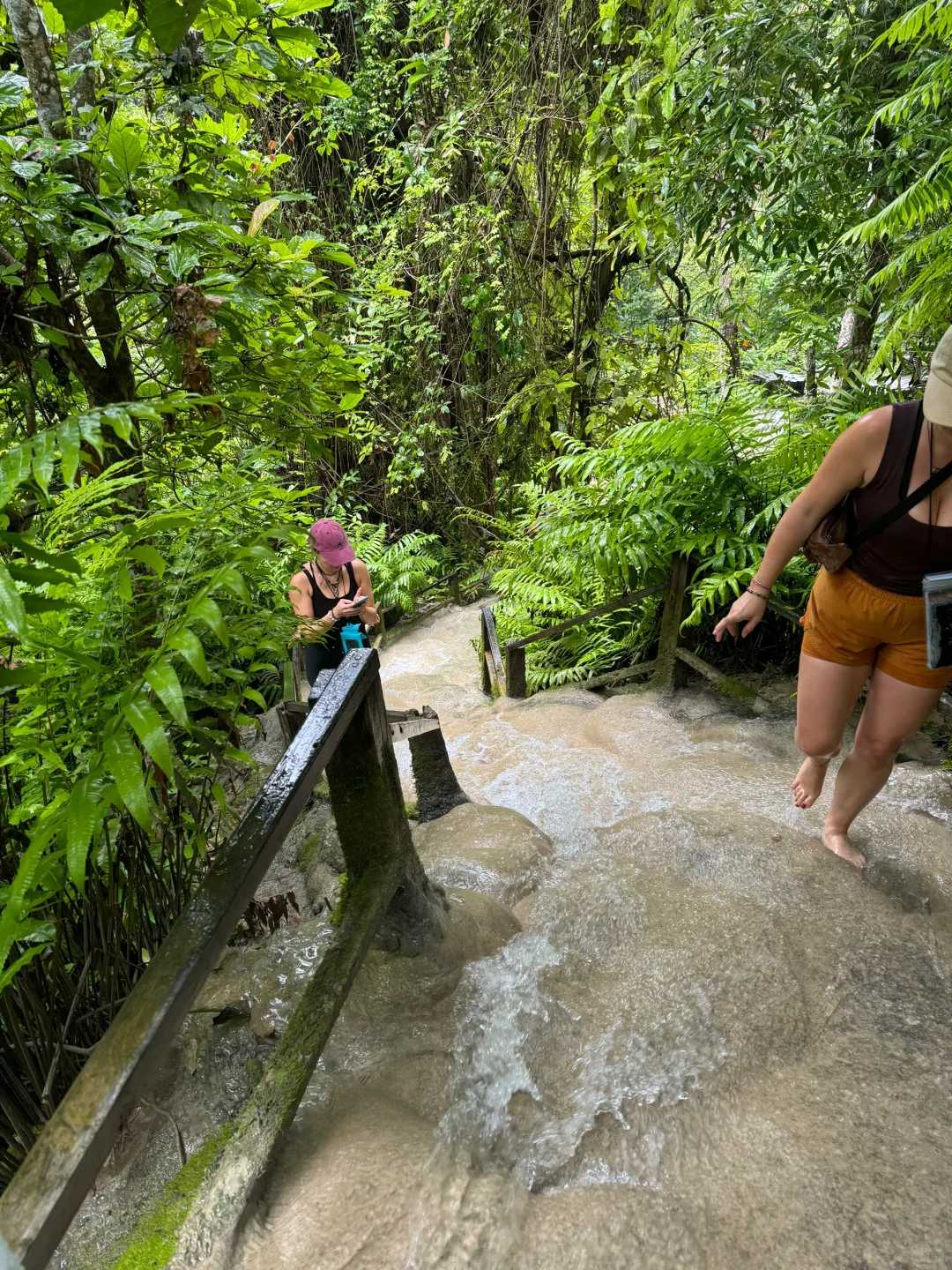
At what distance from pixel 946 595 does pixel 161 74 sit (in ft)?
10.1

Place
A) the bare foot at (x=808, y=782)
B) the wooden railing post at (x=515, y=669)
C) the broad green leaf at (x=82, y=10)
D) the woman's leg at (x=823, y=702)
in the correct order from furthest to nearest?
the wooden railing post at (x=515, y=669) → the bare foot at (x=808, y=782) → the woman's leg at (x=823, y=702) → the broad green leaf at (x=82, y=10)

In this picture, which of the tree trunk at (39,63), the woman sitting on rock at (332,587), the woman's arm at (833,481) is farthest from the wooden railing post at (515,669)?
the tree trunk at (39,63)

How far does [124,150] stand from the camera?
1849 mm

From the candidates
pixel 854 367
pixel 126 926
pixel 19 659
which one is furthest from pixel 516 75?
pixel 126 926

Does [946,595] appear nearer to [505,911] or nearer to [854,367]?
[505,911]

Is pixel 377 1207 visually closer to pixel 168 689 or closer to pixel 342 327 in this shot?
pixel 168 689

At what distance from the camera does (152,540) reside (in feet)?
6.81

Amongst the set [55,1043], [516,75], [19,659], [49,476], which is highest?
[516,75]

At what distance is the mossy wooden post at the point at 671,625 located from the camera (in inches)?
185

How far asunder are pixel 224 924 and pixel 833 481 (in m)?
2.02

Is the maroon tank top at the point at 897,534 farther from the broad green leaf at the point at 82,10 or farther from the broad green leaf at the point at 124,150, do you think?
the broad green leaf at the point at 124,150

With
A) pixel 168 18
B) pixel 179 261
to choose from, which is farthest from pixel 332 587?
pixel 168 18

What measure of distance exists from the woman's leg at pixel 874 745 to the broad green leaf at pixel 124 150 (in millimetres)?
2707

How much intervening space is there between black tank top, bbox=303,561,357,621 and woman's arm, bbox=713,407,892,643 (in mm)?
2706
